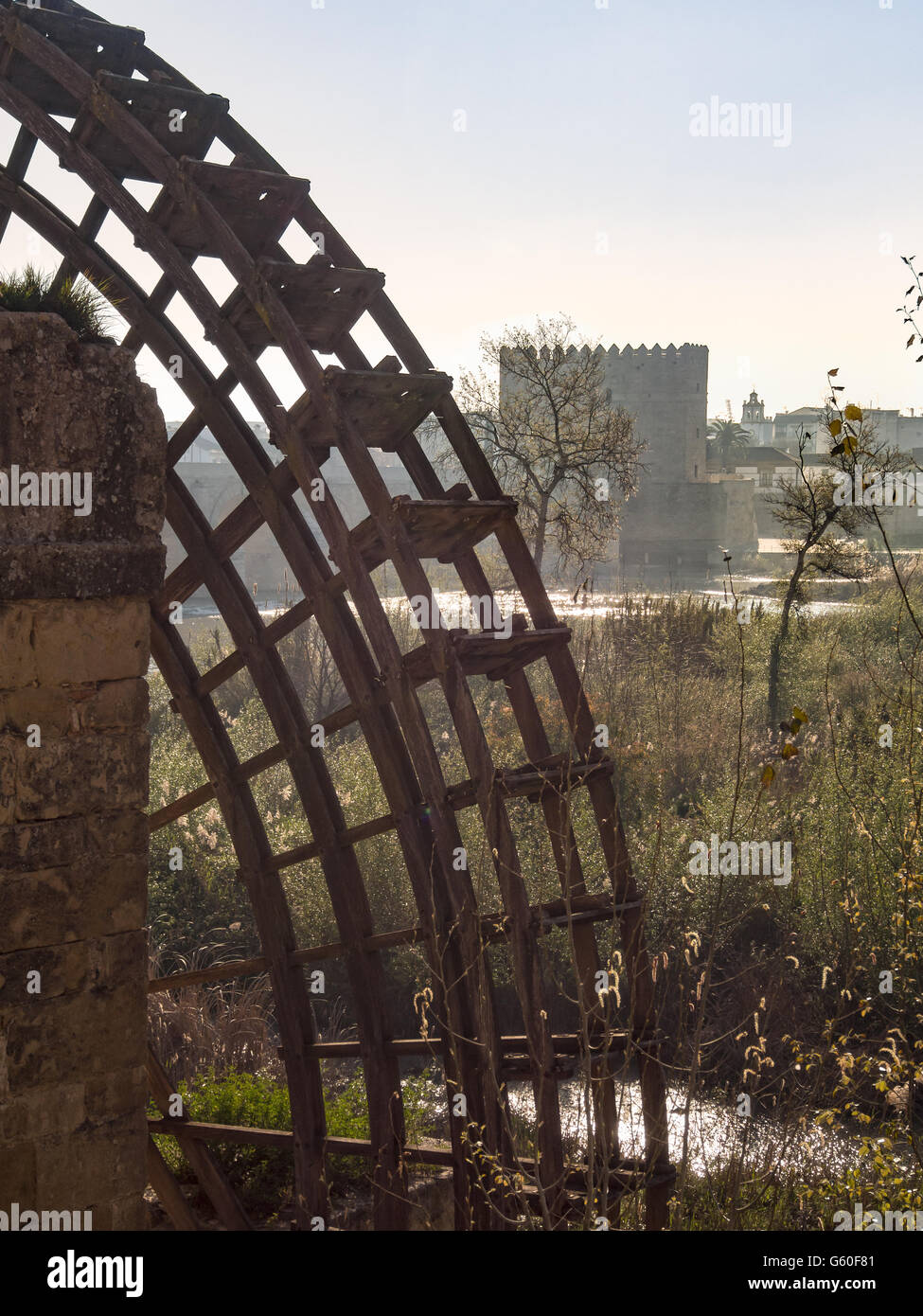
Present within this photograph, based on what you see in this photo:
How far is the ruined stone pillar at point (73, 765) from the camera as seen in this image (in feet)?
9.82

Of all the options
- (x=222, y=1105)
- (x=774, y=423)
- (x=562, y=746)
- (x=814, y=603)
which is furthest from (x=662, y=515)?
(x=774, y=423)

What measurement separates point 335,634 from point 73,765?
1838mm

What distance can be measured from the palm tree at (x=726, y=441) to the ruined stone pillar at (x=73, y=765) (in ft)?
193

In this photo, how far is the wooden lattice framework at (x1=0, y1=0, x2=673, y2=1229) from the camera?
4402mm

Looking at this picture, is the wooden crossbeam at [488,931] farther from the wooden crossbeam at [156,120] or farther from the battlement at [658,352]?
the battlement at [658,352]

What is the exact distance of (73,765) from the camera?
3102 mm

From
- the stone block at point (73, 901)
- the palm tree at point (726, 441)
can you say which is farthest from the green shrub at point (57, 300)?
the palm tree at point (726, 441)

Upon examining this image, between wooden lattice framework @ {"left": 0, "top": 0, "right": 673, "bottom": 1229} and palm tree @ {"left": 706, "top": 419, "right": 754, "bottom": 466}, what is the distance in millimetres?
56689

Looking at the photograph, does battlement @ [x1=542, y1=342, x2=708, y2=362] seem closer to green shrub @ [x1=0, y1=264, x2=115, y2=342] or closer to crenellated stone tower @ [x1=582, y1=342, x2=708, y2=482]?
crenellated stone tower @ [x1=582, y1=342, x2=708, y2=482]

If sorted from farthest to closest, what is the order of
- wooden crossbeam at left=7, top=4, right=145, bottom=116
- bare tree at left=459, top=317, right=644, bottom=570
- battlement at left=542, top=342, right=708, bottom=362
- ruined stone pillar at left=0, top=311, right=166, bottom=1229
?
1. battlement at left=542, top=342, right=708, bottom=362
2. bare tree at left=459, top=317, right=644, bottom=570
3. wooden crossbeam at left=7, top=4, right=145, bottom=116
4. ruined stone pillar at left=0, top=311, right=166, bottom=1229

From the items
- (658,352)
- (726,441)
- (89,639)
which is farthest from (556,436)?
(726,441)

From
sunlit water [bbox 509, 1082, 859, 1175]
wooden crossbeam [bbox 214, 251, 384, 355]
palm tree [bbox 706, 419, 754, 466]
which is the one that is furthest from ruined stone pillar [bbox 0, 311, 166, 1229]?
palm tree [bbox 706, 419, 754, 466]
